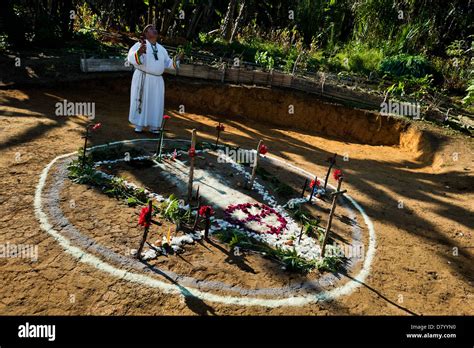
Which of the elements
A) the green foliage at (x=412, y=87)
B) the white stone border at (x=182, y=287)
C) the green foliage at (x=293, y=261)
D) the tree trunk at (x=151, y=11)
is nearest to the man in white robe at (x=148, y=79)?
the white stone border at (x=182, y=287)

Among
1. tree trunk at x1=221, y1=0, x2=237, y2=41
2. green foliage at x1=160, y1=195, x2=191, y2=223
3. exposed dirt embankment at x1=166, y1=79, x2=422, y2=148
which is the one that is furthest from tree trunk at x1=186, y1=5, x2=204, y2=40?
green foliage at x1=160, y1=195, x2=191, y2=223

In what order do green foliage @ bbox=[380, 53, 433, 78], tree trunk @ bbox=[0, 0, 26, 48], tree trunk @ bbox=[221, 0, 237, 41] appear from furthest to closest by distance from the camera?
tree trunk @ bbox=[221, 0, 237, 41] < green foliage @ bbox=[380, 53, 433, 78] < tree trunk @ bbox=[0, 0, 26, 48]

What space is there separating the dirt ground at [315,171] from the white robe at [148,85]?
0.79m

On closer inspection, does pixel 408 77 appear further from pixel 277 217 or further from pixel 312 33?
pixel 277 217

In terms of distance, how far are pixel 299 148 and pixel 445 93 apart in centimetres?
1142

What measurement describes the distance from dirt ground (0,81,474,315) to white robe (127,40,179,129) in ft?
2.60

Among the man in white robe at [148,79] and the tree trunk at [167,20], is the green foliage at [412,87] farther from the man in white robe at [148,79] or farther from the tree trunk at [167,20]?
the tree trunk at [167,20]

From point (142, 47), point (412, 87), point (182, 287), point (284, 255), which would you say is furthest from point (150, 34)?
point (412, 87)

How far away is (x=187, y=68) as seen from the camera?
1645 cm

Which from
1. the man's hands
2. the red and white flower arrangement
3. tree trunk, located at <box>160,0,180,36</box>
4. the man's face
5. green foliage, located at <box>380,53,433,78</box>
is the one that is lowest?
the red and white flower arrangement

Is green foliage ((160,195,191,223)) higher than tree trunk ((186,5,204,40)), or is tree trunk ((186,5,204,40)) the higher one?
tree trunk ((186,5,204,40))

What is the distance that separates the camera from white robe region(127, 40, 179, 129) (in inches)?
359

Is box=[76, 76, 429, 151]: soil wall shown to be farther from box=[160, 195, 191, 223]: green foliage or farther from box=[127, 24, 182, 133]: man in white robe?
box=[160, 195, 191, 223]: green foliage

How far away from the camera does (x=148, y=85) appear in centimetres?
950
